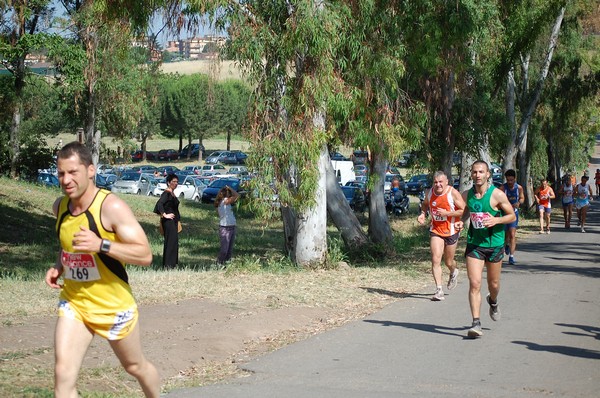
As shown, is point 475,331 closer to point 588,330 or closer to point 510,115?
point 588,330

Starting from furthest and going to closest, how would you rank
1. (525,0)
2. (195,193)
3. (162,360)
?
(195,193) < (525,0) < (162,360)

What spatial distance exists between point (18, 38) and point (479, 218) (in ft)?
75.7

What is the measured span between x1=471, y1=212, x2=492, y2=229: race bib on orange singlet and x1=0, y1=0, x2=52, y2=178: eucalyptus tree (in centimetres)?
1742

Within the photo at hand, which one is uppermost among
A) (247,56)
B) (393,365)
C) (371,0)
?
(371,0)

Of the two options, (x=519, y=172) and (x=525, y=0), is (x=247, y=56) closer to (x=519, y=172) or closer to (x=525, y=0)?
(x=525, y=0)

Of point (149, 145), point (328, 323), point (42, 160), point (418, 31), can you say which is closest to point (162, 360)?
point (328, 323)

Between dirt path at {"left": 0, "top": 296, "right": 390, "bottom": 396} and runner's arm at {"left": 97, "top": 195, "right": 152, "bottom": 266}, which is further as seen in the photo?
dirt path at {"left": 0, "top": 296, "right": 390, "bottom": 396}

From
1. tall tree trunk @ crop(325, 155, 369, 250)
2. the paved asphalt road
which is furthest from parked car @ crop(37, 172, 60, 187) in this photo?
the paved asphalt road

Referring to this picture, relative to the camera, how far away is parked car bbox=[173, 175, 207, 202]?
50.6m

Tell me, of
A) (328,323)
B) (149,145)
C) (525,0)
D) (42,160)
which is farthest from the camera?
(149,145)

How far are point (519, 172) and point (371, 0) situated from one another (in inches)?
1033

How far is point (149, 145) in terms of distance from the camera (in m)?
118

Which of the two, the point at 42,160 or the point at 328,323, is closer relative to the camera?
the point at 328,323

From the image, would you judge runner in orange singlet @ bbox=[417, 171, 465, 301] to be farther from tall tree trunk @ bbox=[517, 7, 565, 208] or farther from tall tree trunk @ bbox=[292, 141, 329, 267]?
tall tree trunk @ bbox=[517, 7, 565, 208]
